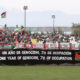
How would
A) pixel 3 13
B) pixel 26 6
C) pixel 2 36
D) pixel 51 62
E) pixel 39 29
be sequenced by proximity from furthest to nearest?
pixel 39 29, pixel 26 6, pixel 3 13, pixel 2 36, pixel 51 62

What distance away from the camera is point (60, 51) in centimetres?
1670

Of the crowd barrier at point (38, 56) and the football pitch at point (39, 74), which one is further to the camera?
the crowd barrier at point (38, 56)

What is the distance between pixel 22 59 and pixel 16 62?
41 cm

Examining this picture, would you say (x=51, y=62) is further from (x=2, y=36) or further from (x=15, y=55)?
(x=2, y=36)

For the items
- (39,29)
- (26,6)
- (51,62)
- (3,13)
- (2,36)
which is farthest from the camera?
(39,29)

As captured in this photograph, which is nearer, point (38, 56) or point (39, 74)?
point (39, 74)

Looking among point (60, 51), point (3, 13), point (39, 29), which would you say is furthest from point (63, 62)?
point (39, 29)

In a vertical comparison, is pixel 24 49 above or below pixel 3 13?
below

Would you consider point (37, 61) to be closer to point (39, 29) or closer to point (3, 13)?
point (3, 13)

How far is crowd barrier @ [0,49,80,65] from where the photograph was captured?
1652 cm

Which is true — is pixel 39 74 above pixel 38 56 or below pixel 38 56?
below

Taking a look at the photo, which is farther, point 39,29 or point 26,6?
point 39,29

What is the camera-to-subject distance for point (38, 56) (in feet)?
54.4

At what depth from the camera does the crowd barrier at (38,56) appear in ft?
54.2
